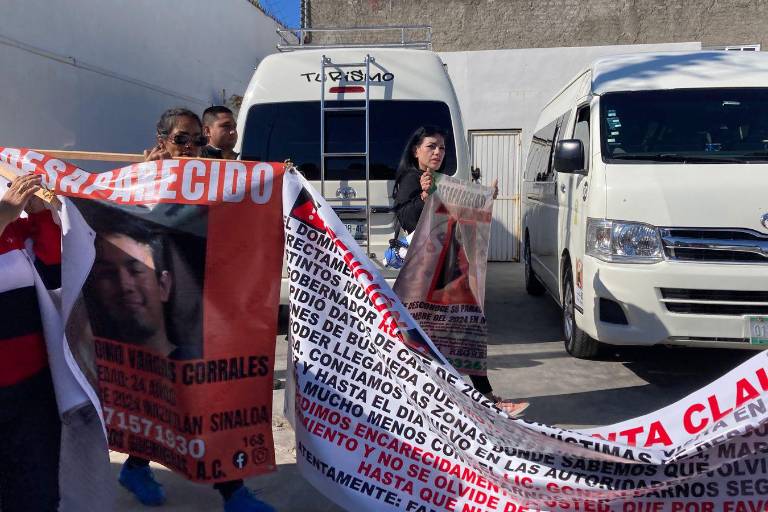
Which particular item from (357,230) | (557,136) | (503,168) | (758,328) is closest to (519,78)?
(503,168)

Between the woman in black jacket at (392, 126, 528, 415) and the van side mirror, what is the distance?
52.9 inches

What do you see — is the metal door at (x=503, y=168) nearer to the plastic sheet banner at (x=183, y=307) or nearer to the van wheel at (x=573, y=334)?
the van wheel at (x=573, y=334)

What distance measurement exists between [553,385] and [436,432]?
280 centimetres

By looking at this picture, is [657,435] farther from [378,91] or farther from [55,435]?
[378,91]

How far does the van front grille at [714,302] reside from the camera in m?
4.42

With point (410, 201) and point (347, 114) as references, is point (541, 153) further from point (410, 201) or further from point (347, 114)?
point (410, 201)

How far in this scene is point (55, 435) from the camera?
95.6 inches

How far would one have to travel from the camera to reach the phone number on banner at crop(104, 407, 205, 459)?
2.83 meters

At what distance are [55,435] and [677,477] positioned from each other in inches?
92.1

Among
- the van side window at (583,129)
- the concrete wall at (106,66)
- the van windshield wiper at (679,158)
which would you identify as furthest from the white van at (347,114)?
the concrete wall at (106,66)

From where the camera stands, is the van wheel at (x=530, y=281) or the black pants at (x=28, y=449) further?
the van wheel at (x=530, y=281)

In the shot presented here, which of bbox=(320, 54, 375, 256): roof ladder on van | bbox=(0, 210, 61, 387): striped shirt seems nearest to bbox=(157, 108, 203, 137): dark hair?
bbox=(0, 210, 61, 387): striped shirt

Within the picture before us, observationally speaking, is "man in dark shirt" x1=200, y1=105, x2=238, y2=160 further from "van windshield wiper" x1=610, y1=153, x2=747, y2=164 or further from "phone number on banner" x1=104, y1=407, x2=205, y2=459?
"van windshield wiper" x1=610, y1=153, x2=747, y2=164

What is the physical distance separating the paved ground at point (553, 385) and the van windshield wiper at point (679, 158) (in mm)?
1741
